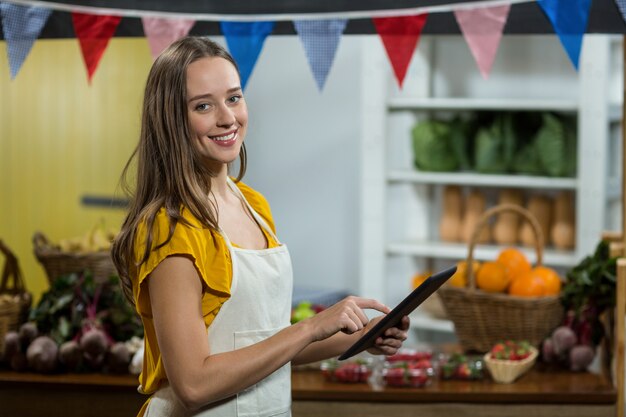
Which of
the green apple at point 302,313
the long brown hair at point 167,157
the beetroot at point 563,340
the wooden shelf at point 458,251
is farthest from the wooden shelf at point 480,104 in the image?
the long brown hair at point 167,157

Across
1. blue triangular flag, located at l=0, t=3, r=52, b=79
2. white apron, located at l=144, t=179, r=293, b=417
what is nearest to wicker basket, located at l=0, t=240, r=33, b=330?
blue triangular flag, located at l=0, t=3, r=52, b=79

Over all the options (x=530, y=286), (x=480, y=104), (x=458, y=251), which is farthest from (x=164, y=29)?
(x=458, y=251)

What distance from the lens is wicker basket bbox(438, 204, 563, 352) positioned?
282 centimetres

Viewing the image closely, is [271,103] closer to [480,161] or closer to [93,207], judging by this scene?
[93,207]

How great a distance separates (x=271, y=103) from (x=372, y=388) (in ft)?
10.6

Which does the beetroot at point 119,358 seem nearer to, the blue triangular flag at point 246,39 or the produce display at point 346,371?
the produce display at point 346,371

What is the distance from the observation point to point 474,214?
4500 mm

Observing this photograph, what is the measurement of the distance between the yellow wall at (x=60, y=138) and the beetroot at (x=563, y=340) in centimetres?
341

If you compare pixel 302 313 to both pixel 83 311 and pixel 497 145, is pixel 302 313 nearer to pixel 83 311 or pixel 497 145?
pixel 83 311

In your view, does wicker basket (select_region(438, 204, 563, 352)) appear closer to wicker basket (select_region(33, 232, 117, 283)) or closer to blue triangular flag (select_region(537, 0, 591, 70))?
blue triangular flag (select_region(537, 0, 591, 70))

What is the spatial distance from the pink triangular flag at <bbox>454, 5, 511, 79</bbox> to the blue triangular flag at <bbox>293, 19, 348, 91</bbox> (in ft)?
1.09

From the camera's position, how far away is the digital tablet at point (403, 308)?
5.31 ft

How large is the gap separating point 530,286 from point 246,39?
1121 mm

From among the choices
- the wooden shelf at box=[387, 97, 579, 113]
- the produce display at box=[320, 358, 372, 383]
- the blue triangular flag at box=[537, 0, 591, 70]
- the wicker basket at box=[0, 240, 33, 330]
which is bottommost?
the produce display at box=[320, 358, 372, 383]
